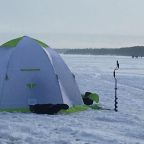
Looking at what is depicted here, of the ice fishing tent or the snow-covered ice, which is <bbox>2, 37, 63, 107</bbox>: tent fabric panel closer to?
the ice fishing tent

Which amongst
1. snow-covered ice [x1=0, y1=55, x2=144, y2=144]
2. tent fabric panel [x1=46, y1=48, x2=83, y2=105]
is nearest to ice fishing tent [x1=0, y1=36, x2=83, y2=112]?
tent fabric panel [x1=46, y1=48, x2=83, y2=105]

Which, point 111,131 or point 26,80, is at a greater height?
point 26,80

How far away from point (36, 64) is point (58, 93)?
49.0 inches

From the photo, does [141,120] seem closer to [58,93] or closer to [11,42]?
[58,93]

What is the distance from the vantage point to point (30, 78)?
46.6 feet

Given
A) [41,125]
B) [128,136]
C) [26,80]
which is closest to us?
[128,136]

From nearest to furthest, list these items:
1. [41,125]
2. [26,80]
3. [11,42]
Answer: [41,125], [26,80], [11,42]

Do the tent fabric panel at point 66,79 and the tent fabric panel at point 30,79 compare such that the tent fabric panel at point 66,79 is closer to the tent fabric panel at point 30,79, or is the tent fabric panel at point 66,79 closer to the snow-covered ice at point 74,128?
the tent fabric panel at point 30,79

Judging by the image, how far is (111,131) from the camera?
431 inches

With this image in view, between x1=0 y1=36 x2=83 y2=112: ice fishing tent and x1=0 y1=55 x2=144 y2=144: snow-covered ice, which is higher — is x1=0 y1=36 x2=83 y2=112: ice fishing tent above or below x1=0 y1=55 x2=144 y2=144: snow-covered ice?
above

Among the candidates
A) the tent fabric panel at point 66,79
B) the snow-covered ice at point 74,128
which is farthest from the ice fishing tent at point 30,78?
the snow-covered ice at point 74,128

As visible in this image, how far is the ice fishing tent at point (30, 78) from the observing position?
554 inches

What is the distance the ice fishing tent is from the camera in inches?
554

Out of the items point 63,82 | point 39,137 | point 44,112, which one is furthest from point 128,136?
point 63,82
